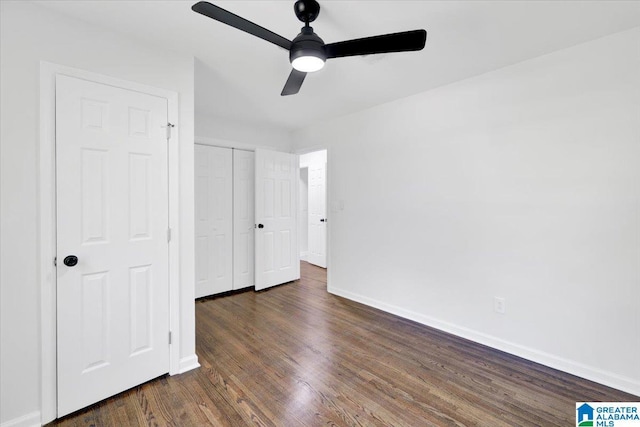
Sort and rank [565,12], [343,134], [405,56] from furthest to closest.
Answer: [343,134], [405,56], [565,12]

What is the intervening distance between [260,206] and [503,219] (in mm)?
2955

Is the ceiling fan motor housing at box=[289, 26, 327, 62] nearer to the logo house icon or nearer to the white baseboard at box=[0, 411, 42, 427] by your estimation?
the white baseboard at box=[0, 411, 42, 427]

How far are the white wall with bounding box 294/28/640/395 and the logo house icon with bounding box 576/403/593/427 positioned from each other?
1.33 ft

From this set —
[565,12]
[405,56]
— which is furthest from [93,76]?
[565,12]

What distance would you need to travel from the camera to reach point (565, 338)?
7.12 feet

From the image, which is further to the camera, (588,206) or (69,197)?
(588,206)

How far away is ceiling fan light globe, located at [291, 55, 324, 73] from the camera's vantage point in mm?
1565

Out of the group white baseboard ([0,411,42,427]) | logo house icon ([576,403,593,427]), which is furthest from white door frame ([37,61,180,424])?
logo house icon ([576,403,593,427])

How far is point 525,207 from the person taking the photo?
7.69 ft

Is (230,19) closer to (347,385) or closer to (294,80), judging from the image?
(294,80)

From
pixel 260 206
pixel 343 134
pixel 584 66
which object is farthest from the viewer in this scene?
pixel 260 206

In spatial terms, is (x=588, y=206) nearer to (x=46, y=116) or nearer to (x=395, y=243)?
(x=395, y=243)

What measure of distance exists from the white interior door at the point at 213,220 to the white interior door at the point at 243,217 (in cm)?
7

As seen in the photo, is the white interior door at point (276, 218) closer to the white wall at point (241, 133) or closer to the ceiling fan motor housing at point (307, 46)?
the white wall at point (241, 133)
